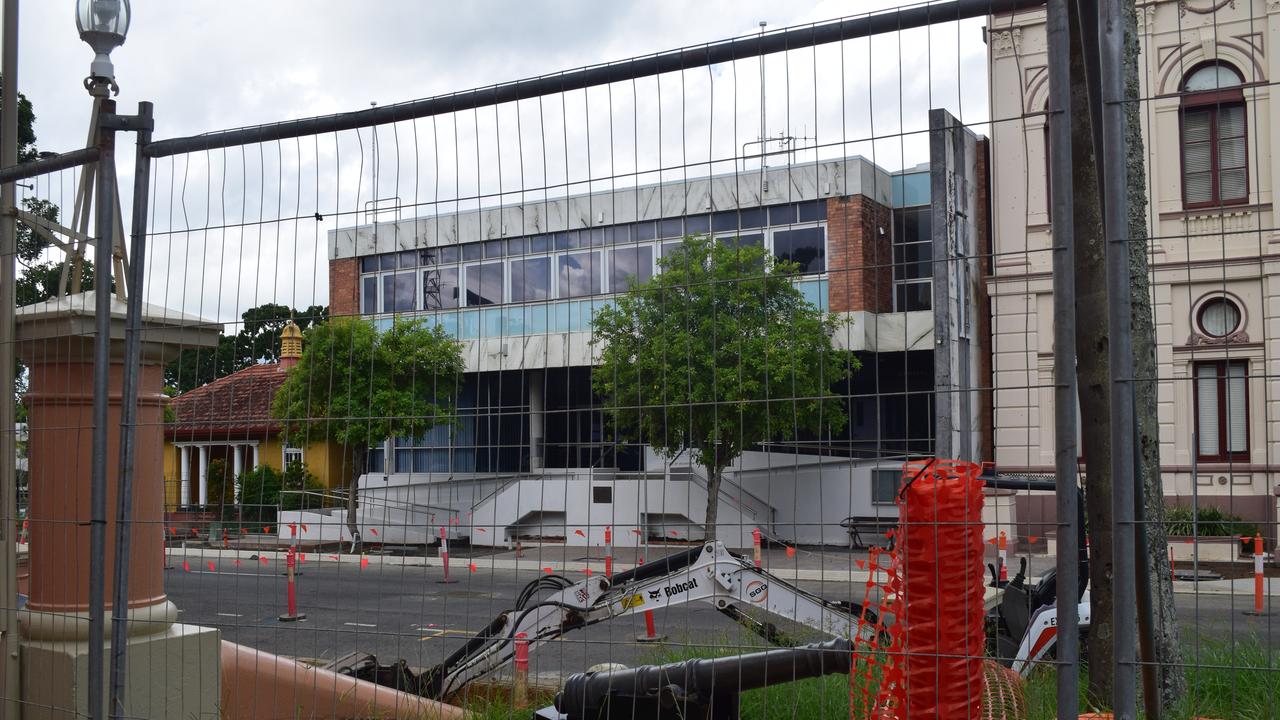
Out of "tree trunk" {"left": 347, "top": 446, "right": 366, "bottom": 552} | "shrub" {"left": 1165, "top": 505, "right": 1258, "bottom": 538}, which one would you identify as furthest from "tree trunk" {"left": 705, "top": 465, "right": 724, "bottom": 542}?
"shrub" {"left": 1165, "top": 505, "right": 1258, "bottom": 538}

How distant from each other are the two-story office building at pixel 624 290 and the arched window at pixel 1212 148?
2.40ft

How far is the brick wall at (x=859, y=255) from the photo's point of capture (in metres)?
3.87

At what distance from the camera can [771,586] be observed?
6590 millimetres

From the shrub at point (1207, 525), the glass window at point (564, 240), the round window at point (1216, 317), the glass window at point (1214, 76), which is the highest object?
the glass window at point (1214, 76)

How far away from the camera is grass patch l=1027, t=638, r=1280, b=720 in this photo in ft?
14.3

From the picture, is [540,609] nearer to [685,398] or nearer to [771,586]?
[771,586]

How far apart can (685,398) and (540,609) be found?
3.04m

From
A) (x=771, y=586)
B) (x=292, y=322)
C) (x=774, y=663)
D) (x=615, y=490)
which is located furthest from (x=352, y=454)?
(x=771, y=586)

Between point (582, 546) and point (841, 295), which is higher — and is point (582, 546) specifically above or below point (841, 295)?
below

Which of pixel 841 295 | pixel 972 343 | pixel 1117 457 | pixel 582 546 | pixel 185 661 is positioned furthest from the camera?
pixel 185 661

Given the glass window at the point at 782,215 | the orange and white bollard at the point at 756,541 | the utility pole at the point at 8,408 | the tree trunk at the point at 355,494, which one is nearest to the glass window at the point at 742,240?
the glass window at the point at 782,215

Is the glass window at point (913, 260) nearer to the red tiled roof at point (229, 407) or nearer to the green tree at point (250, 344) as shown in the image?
the green tree at point (250, 344)

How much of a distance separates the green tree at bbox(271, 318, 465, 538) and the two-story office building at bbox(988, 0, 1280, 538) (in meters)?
2.19

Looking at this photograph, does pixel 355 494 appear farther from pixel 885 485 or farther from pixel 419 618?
pixel 419 618
